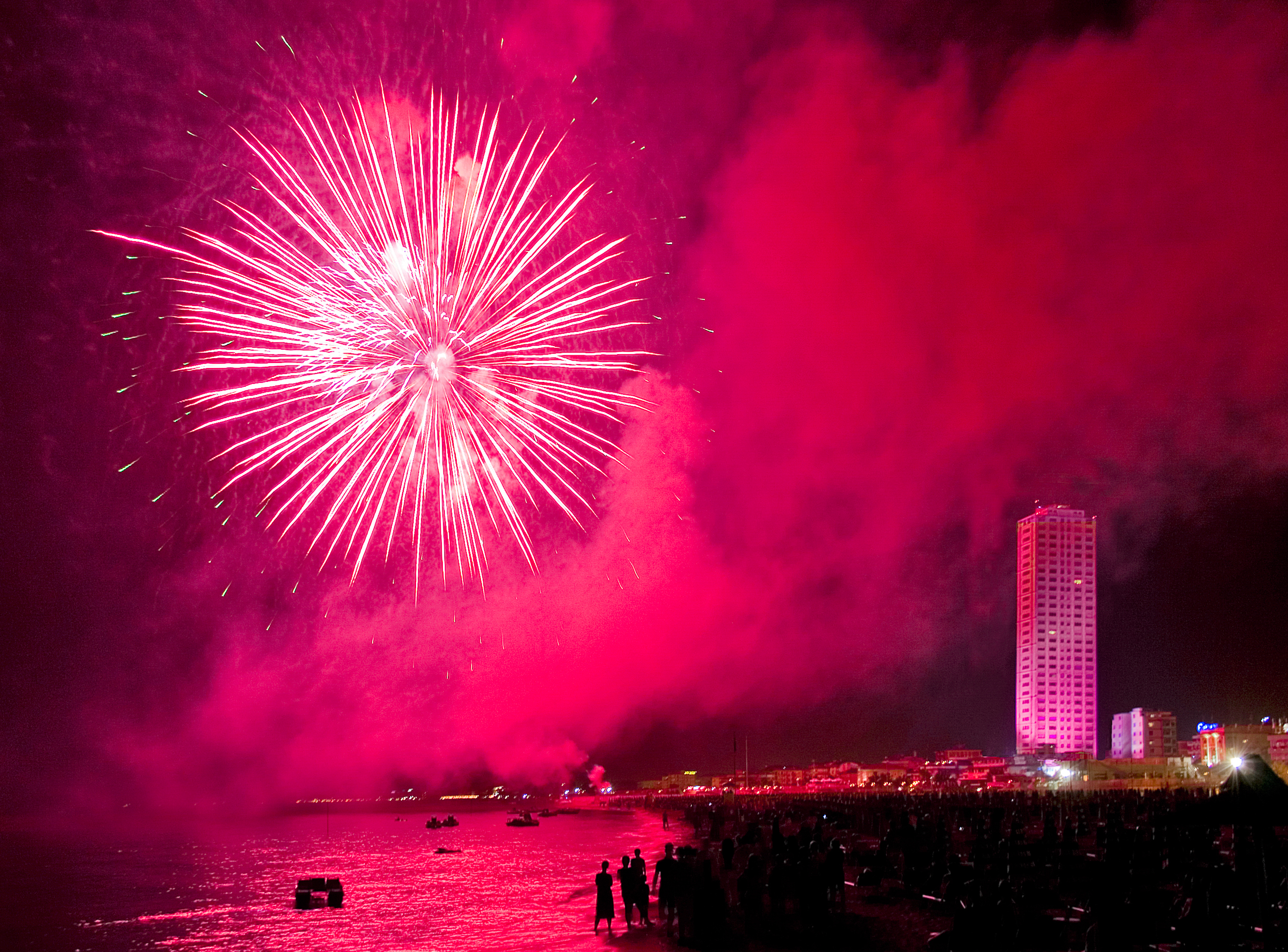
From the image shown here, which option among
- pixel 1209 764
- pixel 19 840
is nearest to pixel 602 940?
pixel 19 840

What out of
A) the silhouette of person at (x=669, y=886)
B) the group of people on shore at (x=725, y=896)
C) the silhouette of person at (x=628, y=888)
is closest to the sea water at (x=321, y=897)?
the silhouette of person at (x=628, y=888)

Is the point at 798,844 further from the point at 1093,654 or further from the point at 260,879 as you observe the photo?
A: the point at 1093,654

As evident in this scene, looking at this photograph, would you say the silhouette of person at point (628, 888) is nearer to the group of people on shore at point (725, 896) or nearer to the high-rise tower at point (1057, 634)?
the group of people on shore at point (725, 896)

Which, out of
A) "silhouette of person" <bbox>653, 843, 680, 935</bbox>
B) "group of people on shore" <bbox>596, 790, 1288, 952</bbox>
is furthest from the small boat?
"silhouette of person" <bbox>653, 843, 680, 935</bbox>

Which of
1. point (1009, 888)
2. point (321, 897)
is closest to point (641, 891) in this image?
point (1009, 888)

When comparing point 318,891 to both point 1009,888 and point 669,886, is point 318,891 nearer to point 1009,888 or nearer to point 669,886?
point 669,886

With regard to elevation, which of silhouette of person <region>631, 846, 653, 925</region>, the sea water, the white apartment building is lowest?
the white apartment building

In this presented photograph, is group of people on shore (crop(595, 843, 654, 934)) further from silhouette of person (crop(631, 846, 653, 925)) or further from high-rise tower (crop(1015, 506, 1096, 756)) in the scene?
high-rise tower (crop(1015, 506, 1096, 756))
